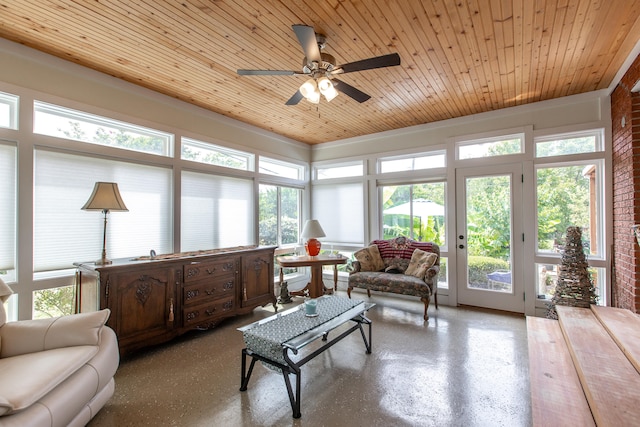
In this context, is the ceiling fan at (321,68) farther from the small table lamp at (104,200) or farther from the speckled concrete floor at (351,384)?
the speckled concrete floor at (351,384)

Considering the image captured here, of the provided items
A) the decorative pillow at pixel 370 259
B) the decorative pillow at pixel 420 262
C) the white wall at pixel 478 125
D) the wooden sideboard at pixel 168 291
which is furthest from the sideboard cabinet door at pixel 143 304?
the white wall at pixel 478 125

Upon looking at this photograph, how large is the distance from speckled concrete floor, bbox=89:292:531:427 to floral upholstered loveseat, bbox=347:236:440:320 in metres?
0.60

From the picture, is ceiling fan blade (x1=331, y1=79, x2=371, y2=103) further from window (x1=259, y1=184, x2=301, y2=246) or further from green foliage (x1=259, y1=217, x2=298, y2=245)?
green foliage (x1=259, y1=217, x2=298, y2=245)

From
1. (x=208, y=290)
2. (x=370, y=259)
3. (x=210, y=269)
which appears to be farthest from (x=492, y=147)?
(x=208, y=290)

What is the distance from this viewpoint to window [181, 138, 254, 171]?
3.91 metres

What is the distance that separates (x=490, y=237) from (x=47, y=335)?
15.7 ft

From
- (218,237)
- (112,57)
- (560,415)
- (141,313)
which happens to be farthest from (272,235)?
(560,415)

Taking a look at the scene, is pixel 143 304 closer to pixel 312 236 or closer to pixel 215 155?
pixel 215 155

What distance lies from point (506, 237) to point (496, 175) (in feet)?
2.87

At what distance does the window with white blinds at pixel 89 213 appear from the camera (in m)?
2.69

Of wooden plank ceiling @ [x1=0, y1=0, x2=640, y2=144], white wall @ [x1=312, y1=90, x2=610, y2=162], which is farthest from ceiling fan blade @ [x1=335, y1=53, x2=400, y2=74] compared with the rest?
white wall @ [x1=312, y1=90, x2=610, y2=162]

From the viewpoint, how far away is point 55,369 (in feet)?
5.26

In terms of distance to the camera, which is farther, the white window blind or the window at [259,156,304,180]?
the white window blind

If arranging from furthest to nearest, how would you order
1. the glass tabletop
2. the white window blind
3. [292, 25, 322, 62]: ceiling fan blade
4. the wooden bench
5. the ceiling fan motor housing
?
1. the white window blind
2. the ceiling fan motor housing
3. the glass tabletop
4. [292, 25, 322, 62]: ceiling fan blade
5. the wooden bench
